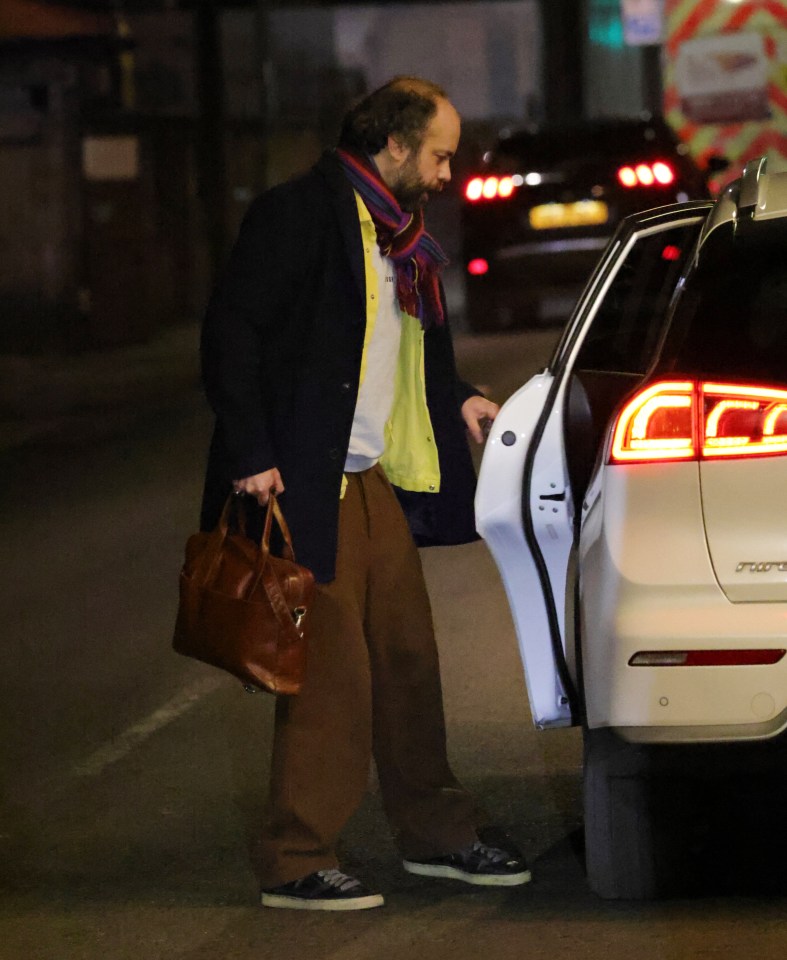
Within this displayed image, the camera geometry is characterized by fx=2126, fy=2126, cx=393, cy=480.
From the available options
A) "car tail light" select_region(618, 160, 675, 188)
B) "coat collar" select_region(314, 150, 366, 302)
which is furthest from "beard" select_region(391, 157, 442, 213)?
"car tail light" select_region(618, 160, 675, 188)

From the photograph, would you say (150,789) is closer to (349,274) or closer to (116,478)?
(349,274)

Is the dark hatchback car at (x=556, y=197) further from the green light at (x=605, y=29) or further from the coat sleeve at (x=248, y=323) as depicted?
the green light at (x=605, y=29)

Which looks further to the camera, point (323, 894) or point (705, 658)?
point (323, 894)

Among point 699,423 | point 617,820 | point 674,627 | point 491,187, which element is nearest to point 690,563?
point 674,627

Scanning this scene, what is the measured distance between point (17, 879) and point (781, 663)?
2.00m

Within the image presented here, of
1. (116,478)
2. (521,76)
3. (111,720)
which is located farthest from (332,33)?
(111,720)

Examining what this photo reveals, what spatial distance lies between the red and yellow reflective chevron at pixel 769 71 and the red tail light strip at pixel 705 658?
13692 millimetres

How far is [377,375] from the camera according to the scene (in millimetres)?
4770

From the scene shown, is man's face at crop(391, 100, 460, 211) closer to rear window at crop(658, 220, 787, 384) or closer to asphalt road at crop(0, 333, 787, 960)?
rear window at crop(658, 220, 787, 384)

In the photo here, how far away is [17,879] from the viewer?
500cm

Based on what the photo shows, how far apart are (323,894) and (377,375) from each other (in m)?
1.15

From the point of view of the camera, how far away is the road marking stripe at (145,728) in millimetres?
6086

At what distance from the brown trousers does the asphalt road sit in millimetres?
149

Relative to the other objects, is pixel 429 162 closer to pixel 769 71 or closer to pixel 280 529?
pixel 280 529
